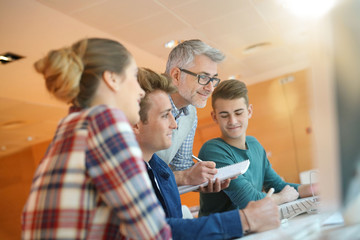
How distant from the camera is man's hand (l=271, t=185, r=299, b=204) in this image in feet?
5.08

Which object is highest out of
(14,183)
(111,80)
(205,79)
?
(205,79)

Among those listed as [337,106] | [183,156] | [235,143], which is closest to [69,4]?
[183,156]

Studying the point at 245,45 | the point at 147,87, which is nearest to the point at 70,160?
the point at 147,87

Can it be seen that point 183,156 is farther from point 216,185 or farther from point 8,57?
point 8,57

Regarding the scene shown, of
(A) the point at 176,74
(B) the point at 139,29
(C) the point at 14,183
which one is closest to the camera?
(A) the point at 176,74

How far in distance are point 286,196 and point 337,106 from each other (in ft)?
3.90

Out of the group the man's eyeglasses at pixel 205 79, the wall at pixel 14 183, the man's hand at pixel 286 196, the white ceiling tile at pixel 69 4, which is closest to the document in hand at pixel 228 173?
the man's hand at pixel 286 196

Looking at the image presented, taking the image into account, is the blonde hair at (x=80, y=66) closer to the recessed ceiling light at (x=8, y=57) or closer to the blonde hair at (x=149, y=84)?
the blonde hair at (x=149, y=84)

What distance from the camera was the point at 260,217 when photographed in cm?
91

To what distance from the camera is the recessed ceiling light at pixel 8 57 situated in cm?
386

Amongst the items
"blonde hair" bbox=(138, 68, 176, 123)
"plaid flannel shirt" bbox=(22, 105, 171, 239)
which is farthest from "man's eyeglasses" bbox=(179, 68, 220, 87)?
"plaid flannel shirt" bbox=(22, 105, 171, 239)

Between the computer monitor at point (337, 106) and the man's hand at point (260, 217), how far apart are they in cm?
43

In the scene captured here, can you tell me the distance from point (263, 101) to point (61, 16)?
3.10 meters

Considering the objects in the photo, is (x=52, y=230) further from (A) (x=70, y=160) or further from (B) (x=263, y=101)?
(B) (x=263, y=101)
